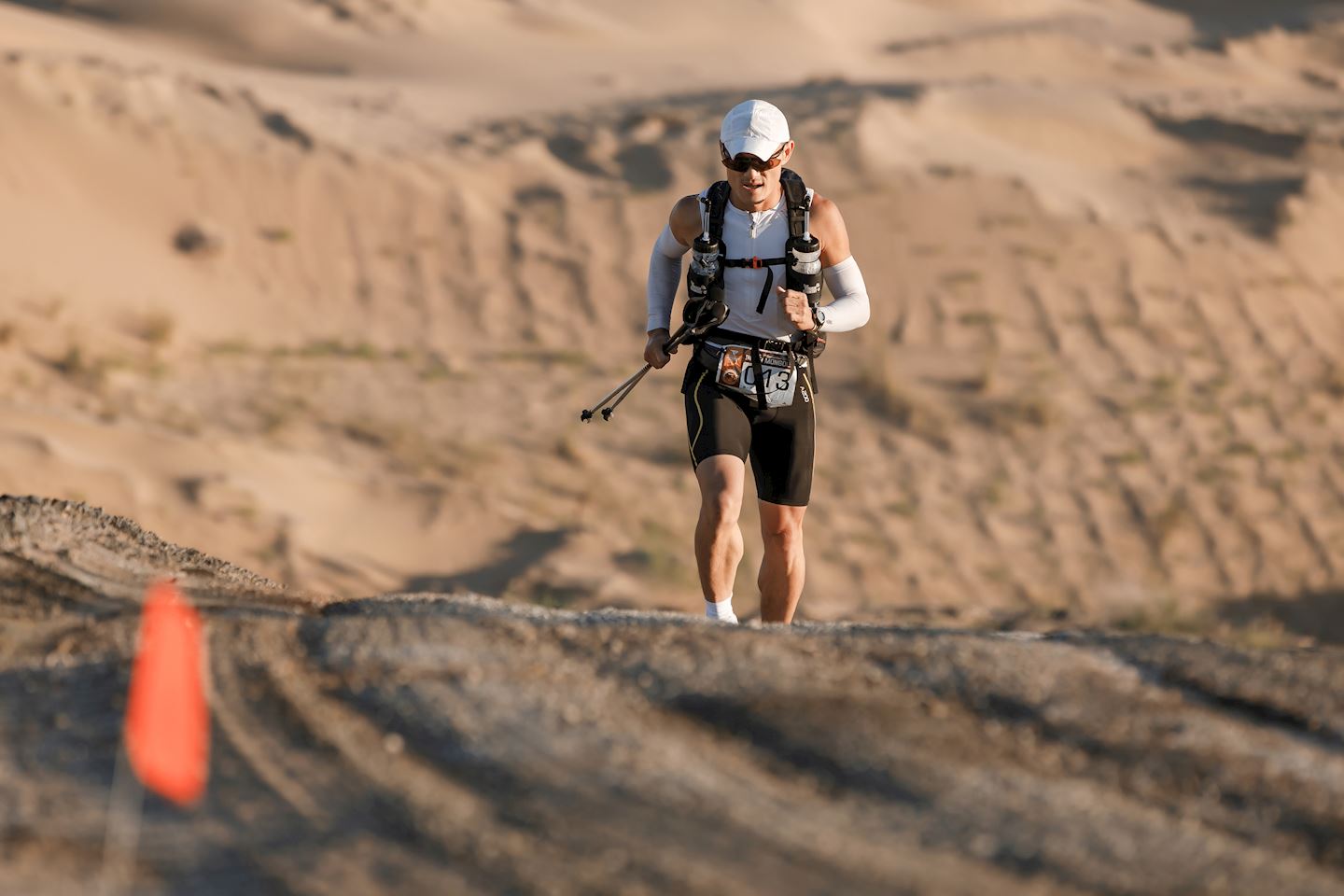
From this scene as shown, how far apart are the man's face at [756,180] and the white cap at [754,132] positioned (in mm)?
24

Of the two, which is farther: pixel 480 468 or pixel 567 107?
pixel 567 107

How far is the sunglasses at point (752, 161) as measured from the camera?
4.60m

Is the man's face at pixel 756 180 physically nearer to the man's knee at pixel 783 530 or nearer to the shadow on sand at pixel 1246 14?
the man's knee at pixel 783 530

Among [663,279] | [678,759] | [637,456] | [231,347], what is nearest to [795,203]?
[663,279]

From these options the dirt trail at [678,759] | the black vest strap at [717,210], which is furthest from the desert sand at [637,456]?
the black vest strap at [717,210]

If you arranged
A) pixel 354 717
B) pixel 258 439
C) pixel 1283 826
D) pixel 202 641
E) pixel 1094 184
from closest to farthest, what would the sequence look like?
1. pixel 1283 826
2. pixel 354 717
3. pixel 202 641
4. pixel 258 439
5. pixel 1094 184

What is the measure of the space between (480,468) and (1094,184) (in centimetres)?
818

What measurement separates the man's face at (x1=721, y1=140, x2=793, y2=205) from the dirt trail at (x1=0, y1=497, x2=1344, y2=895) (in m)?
1.47

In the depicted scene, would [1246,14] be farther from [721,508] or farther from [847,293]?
[721,508]

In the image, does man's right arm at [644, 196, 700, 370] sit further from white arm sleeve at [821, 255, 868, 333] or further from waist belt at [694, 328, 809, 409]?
white arm sleeve at [821, 255, 868, 333]

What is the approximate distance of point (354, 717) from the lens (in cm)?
324

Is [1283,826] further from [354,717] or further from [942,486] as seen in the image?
[942,486]

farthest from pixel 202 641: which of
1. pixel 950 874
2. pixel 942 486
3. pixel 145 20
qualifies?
pixel 145 20

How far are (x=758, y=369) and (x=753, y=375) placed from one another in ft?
0.09
